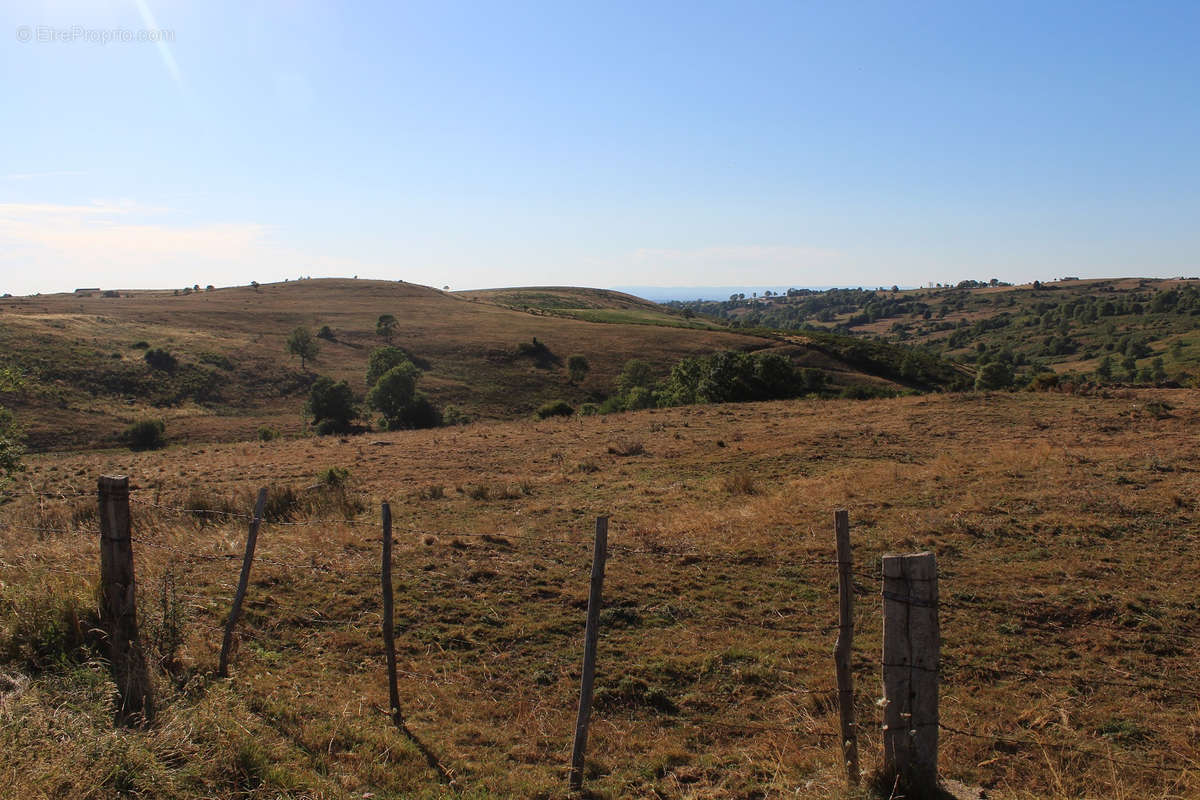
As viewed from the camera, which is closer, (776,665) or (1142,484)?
(776,665)

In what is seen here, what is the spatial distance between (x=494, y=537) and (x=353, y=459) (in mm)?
15081

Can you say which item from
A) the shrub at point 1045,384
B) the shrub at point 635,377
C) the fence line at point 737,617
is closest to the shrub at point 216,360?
the shrub at point 635,377

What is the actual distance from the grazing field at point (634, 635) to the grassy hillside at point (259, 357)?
46.4 meters

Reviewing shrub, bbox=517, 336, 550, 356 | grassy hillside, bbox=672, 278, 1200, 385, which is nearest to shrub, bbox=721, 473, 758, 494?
shrub, bbox=517, 336, 550, 356

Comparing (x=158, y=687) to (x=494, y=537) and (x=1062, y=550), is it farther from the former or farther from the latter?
(x=1062, y=550)

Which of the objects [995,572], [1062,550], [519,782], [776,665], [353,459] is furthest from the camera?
[353,459]

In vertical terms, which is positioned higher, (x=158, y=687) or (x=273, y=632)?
(x=158, y=687)

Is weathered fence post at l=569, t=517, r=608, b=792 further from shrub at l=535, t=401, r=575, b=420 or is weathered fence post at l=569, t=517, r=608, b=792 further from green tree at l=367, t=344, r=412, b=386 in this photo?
green tree at l=367, t=344, r=412, b=386

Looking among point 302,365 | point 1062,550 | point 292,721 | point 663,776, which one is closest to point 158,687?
point 292,721

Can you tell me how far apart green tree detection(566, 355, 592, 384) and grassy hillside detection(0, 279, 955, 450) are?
101cm

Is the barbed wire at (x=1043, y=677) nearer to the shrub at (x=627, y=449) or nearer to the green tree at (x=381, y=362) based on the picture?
the shrub at (x=627, y=449)

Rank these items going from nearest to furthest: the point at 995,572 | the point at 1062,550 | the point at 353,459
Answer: the point at 995,572, the point at 1062,550, the point at 353,459

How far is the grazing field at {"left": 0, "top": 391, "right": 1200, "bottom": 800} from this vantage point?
549cm

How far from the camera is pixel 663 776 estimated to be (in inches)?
233
